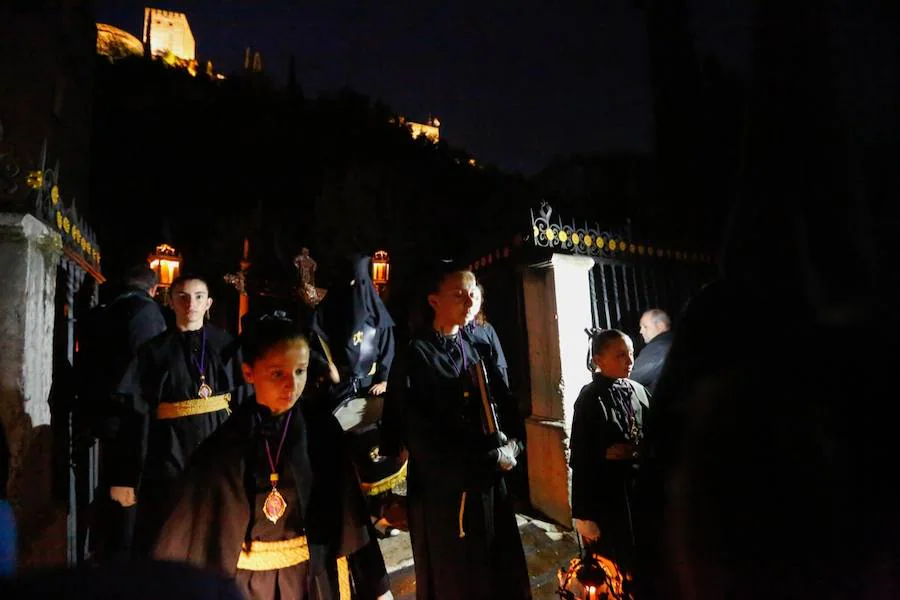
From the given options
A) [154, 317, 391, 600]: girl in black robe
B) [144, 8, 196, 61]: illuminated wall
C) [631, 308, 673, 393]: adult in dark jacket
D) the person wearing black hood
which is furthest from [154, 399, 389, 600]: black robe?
[144, 8, 196, 61]: illuminated wall

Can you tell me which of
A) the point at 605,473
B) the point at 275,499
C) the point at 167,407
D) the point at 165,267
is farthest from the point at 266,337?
the point at 165,267

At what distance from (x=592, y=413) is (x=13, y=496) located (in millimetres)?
4204

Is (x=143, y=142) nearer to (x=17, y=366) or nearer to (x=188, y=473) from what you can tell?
(x=17, y=366)

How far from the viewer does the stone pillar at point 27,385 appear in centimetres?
315

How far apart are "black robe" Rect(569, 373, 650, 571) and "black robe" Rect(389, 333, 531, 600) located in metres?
0.57

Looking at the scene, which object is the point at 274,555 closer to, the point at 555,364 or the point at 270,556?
the point at 270,556

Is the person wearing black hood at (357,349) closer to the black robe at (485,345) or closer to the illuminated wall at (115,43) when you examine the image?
the black robe at (485,345)

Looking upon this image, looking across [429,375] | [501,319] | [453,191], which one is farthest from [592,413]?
[453,191]

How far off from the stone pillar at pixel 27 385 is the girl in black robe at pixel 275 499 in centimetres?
226

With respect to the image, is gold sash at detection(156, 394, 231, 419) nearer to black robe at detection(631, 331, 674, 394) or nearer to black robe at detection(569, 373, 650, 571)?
black robe at detection(569, 373, 650, 571)

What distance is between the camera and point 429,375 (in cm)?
287

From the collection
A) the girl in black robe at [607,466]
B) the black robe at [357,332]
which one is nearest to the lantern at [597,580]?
the girl in black robe at [607,466]

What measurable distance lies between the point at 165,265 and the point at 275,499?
8.26 metres

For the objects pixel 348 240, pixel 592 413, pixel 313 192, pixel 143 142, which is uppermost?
pixel 143 142
